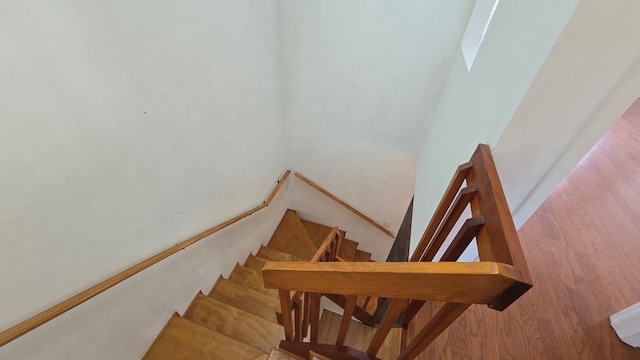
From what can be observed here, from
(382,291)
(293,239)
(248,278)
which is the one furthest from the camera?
(293,239)

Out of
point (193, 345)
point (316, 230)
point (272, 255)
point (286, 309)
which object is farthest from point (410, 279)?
point (316, 230)

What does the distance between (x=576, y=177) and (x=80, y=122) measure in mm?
3020

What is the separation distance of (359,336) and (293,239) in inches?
69.0

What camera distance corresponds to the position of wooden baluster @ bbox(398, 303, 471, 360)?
736mm

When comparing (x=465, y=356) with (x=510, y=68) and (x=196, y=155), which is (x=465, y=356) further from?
(x=196, y=155)

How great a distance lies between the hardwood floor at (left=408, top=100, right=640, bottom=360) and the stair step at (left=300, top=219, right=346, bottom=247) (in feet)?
9.12

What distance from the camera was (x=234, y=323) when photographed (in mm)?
2061

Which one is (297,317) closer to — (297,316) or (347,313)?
(297,316)

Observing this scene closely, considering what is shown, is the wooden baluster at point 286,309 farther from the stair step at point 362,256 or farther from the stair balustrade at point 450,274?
the stair step at point 362,256

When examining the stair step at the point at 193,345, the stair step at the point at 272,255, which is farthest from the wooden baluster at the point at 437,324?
the stair step at the point at 272,255

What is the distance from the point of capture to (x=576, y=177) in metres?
2.07

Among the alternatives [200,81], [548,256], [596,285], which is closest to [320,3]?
[200,81]

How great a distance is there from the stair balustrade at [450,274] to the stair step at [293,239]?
2.54m

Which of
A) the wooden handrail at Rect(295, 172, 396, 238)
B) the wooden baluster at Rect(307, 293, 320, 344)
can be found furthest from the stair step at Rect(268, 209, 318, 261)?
the wooden baluster at Rect(307, 293, 320, 344)
